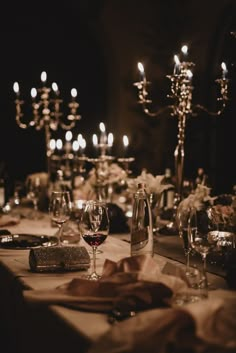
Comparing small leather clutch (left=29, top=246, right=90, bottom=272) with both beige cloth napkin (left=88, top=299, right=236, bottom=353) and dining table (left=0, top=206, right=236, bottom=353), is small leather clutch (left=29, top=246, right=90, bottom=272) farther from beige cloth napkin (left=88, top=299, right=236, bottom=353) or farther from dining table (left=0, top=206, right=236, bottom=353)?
beige cloth napkin (left=88, top=299, right=236, bottom=353)

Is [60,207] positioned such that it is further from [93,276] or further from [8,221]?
[8,221]

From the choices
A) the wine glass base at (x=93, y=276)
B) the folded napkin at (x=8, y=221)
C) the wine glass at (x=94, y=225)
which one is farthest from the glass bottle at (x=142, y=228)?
the folded napkin at (x=8, y=221)

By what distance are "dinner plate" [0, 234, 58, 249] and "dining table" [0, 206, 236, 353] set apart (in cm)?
4

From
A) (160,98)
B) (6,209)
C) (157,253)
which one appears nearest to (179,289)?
(157,253)

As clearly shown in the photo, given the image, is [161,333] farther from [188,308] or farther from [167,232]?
[167,232]

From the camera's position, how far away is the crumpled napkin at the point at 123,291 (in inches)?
59.3

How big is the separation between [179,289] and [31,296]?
375mm

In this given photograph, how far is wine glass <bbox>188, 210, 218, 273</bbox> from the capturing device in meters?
1.89

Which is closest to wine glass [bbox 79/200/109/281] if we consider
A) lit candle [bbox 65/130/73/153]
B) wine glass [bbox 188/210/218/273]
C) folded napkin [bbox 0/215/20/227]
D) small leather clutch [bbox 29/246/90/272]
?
small leather clutch [bbox 29/246/90/272]

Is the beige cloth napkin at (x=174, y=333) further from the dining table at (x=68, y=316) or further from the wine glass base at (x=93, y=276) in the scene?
the wine glass base at (x=93, y=276)

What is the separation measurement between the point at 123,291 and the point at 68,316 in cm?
15

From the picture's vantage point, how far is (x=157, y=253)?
2.46m

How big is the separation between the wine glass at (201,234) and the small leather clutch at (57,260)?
1.21ft

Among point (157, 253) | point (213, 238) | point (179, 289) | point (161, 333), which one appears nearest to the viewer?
point (161, 333)
